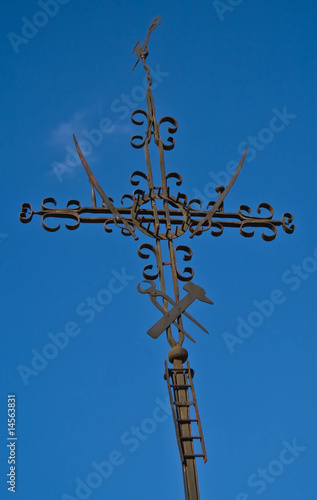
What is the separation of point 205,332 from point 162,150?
4.89 feet

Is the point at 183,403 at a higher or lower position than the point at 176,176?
lower

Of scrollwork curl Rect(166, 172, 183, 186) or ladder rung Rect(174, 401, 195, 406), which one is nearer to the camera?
ladder rung Rect(174, 401, 195, 406)

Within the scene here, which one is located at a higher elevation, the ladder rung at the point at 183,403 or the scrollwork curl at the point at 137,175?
the scrollwork curl at the point at 137,175

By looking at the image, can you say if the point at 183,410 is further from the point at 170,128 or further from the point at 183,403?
the point at 170,128

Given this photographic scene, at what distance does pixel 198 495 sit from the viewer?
3.92 m

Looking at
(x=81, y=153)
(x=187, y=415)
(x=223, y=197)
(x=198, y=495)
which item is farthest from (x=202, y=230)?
(x=198, y=495)

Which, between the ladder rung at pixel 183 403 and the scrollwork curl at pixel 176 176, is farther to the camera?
the scrollwork curl at pixel 176 176

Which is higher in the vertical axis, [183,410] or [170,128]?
[170,128]

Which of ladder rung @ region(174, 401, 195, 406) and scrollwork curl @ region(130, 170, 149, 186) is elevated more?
scrollwork curl @ region(130, 170, 149, 186)

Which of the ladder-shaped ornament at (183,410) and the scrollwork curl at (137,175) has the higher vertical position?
the scrollwork curl at (137,175)

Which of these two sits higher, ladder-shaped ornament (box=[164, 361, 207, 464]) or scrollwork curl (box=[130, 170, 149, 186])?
scrollwork curl (box=[130, 170, 149, 186])

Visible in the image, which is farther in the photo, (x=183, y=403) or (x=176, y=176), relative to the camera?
(x=176, y=176)

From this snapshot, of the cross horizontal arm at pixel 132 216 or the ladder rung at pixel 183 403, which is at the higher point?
the cross horizontal arm at pixel 132 216

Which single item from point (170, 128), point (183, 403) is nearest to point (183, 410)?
point (183, 403)
